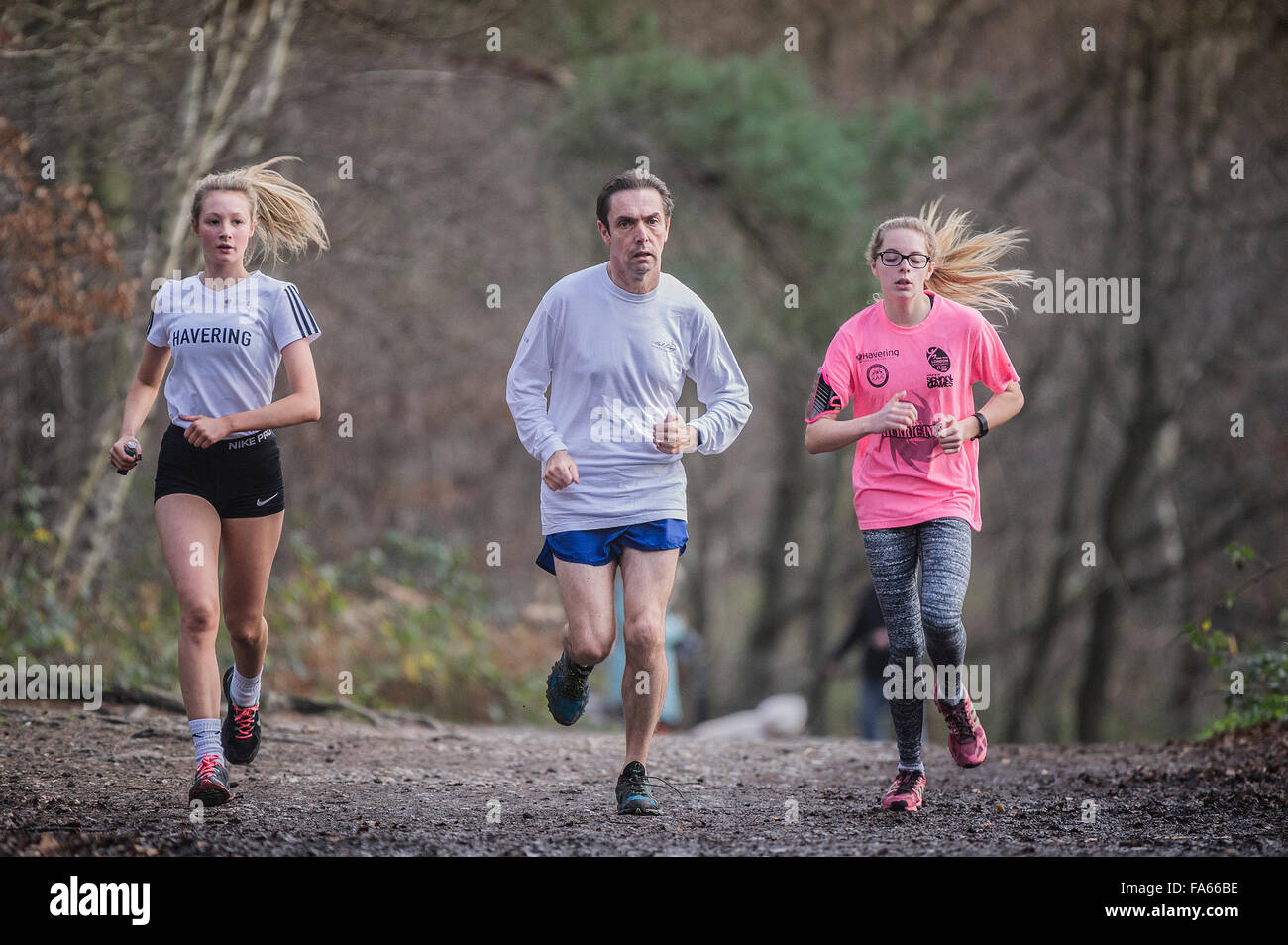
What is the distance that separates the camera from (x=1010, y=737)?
19.5m

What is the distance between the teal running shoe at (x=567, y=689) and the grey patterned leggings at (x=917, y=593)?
4.20 ft

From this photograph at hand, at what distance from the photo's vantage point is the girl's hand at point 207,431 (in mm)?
5039

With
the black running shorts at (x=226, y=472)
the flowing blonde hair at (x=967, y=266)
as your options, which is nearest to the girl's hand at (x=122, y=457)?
the black running shorts at (x=226, y=472)

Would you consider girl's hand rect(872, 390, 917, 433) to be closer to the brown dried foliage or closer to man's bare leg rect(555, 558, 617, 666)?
man's bare leg rect(555, 558, 617, 666)

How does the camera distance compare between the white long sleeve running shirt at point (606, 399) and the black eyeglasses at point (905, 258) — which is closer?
the white long sleeve running shirt at point (606, 399)

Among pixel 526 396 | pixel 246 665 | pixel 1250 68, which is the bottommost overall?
pixel 246 665

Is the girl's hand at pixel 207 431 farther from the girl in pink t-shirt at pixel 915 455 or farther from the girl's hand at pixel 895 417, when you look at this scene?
the girl's hand at pixel 895 417

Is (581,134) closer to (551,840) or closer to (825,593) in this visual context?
(825,593)

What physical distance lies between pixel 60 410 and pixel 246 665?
559 centimetres

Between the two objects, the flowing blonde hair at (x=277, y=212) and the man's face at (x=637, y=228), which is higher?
the flowing blonde hair at (x=277, y=212)

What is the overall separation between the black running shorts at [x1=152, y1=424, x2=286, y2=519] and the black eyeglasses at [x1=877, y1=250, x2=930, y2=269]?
2636 millimetres

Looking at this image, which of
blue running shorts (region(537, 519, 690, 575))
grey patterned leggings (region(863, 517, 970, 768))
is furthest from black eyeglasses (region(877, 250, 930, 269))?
blue running shorts (region(537, 519, 690, 575))

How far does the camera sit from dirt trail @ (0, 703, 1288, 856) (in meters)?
4.79
